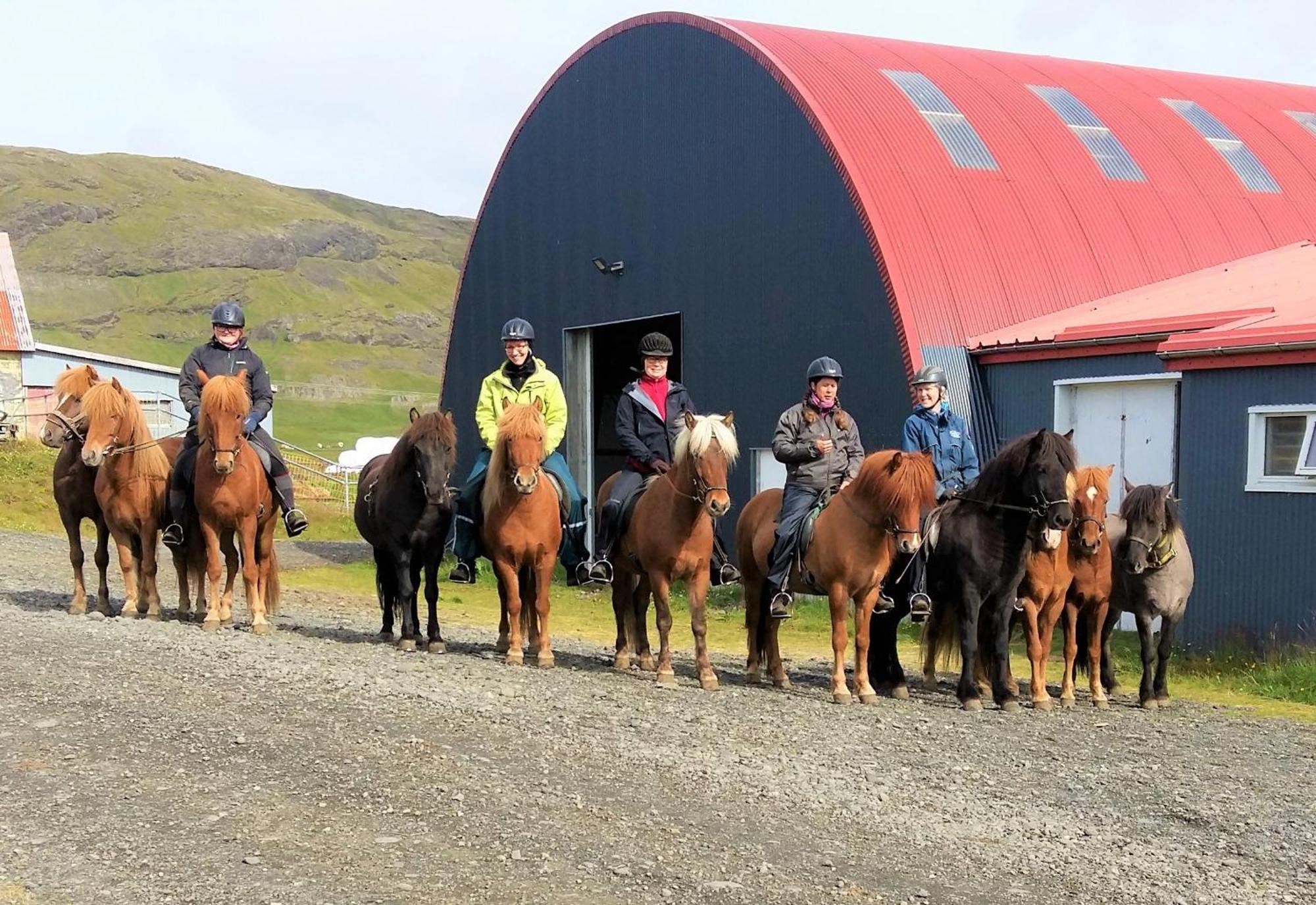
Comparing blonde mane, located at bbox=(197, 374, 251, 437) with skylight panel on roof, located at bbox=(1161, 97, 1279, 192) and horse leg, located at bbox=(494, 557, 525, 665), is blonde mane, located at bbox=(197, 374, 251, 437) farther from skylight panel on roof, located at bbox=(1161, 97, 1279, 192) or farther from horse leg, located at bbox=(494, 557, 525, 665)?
skylight panel on roof, located at bbox=(1161, 97, 1279, 192)

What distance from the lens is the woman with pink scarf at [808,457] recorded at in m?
10.6

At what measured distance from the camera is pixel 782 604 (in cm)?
1048

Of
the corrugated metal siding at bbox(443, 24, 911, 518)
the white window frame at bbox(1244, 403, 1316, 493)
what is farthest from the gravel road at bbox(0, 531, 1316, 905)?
the corrugated metal siding at bbox(443, 24, 911, 518)

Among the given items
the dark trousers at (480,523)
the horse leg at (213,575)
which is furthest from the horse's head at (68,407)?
the dark trousers at (480,523)

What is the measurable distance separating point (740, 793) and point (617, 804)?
0.72 meters

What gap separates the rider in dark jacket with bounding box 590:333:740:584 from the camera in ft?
36.4

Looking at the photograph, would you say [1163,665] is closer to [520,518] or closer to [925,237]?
[520,518]

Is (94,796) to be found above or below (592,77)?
below

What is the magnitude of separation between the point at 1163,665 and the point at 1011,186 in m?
10.5

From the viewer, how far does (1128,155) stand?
21.7m

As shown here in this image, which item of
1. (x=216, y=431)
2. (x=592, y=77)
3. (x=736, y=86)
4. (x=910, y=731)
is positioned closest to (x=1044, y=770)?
(x=910, y=731)

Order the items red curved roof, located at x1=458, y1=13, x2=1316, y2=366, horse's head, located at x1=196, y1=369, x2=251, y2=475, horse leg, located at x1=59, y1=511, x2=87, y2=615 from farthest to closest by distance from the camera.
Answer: red curved roof, located at x1=458, y1=13, x2=1316, y2=366 < horse leg, located at x1=59, y1=511, x2=87, y2=615 < horse's head, located at x1=196, y1=369, x2=251, y2=475

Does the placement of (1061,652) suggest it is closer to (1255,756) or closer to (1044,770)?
(1255,756)

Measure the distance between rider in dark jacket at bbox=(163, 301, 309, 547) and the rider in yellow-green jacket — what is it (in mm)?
1686
